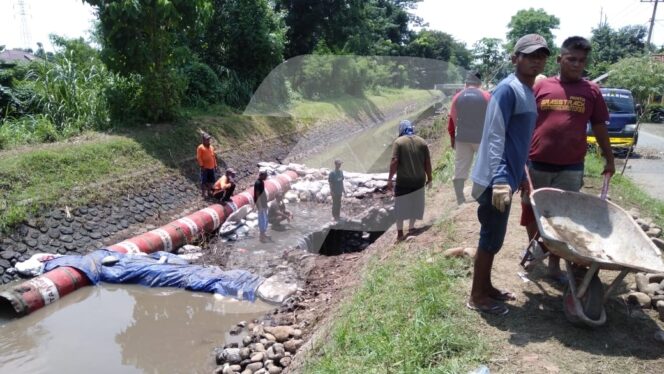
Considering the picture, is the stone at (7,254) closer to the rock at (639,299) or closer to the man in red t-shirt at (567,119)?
the man in red t-shirt at (567,119)

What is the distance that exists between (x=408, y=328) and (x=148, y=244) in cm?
608

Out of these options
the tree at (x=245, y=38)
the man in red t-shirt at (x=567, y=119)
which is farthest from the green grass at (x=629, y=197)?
the tree at (x=245, y=38)

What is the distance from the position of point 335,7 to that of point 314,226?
1923cm

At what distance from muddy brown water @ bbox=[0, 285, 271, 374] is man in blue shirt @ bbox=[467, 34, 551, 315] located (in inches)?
149

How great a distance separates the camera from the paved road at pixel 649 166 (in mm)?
9073

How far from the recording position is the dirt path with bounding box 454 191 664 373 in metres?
2.95

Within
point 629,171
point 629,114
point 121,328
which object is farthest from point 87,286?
point 629,114

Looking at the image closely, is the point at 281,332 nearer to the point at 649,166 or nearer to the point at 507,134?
the point at 507,134

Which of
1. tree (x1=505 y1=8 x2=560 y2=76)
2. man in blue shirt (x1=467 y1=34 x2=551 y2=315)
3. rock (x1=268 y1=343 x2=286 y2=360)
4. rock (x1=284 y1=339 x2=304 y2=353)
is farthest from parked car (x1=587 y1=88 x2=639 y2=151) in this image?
tree (x1=505 y1=8 x2=560 y2=76)

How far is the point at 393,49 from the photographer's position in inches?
1321

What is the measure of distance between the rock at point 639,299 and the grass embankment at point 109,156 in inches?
336

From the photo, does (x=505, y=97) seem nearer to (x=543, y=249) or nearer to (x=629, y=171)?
(x=543, y=249)

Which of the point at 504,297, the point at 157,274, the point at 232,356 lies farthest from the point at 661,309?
the point at 157,274

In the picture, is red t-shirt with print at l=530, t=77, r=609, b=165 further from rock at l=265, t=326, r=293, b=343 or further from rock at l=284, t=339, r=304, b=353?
rock at l=265, t=326, r=293, b=343
